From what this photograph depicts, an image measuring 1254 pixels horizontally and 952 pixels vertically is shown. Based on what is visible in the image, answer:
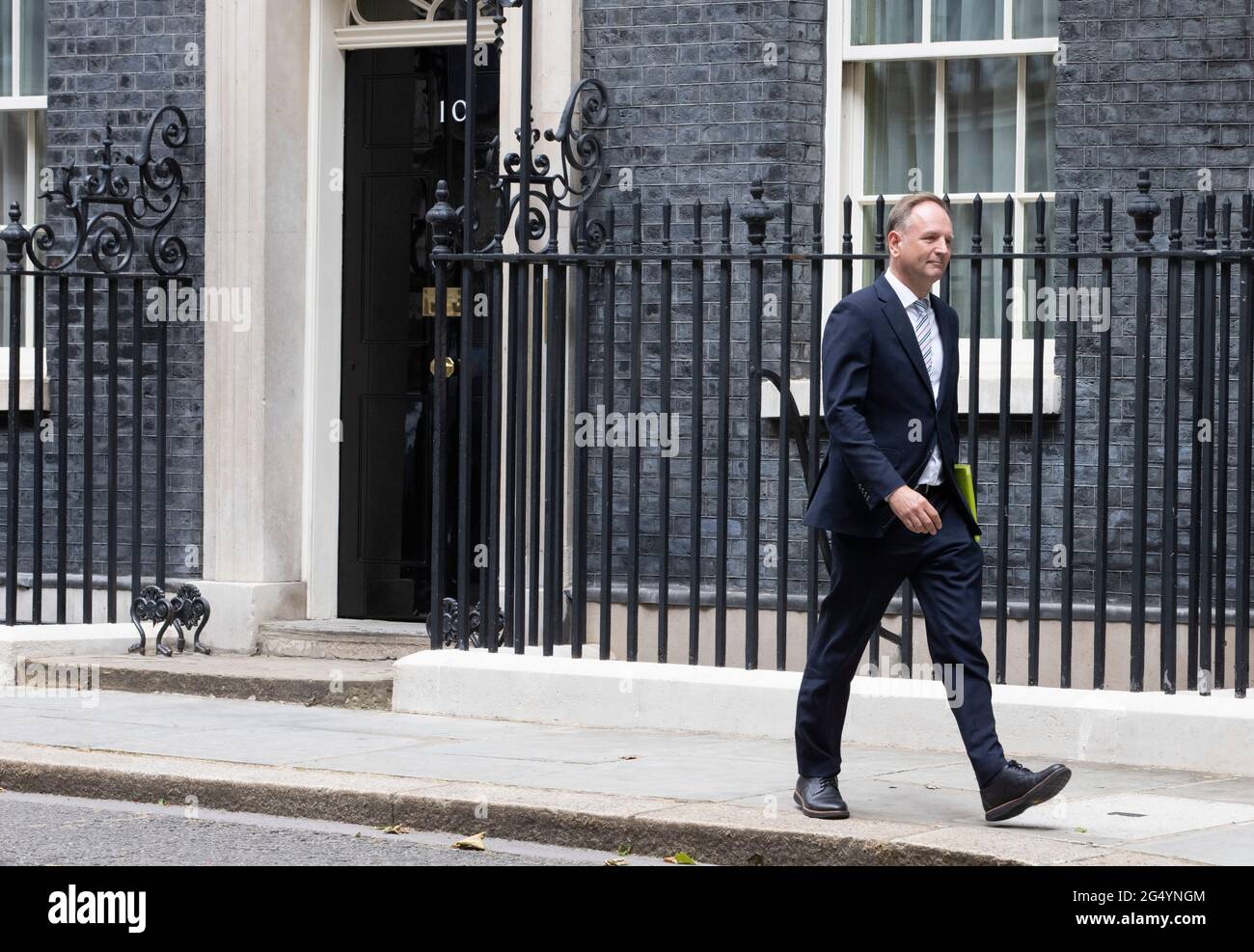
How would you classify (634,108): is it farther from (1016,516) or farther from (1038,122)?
(1016,516)

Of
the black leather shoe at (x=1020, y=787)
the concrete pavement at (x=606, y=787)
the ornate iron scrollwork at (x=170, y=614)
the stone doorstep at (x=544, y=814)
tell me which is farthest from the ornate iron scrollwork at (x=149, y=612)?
the black leather shoe at (x=1020, y=787)

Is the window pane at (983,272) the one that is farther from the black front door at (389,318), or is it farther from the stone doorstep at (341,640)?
the stone doorstep at (341,640)

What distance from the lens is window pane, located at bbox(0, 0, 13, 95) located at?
11.7 m

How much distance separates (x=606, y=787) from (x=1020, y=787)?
1.52 meters

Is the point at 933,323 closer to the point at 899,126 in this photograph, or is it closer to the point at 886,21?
the point at 899,126

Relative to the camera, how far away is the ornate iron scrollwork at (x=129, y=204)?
10648 mm

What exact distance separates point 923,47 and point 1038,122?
0.65m

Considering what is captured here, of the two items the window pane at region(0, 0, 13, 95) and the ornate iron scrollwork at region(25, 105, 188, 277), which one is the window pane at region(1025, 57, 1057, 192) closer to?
the ornate iron scrollwork at region(25, 105, 188, 277)

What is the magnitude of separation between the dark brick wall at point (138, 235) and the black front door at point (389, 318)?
78 centimetres

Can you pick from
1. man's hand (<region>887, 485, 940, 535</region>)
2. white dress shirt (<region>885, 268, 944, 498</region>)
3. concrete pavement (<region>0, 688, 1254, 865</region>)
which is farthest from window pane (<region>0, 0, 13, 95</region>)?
man's hand (<region>887, 485, 940, 535</region>)

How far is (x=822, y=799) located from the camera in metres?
6.57

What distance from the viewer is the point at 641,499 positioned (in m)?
9.95

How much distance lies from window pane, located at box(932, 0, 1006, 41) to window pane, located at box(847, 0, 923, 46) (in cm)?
9
